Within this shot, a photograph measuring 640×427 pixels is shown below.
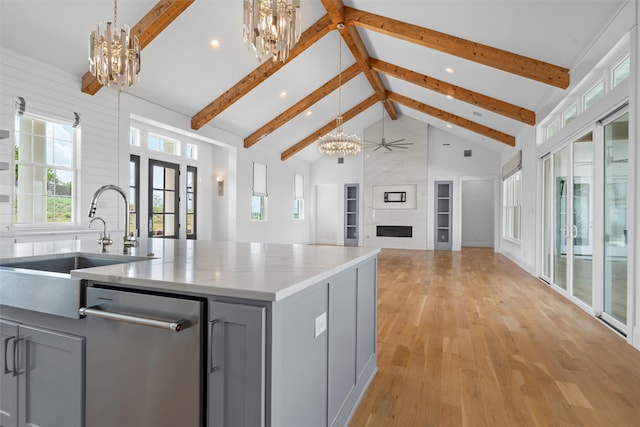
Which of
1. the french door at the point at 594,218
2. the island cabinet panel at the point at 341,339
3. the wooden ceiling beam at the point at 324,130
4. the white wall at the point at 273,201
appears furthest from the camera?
the wooden ceiling beam at the point at 324,130

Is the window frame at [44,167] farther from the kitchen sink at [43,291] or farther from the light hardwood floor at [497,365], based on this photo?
the light hardwood floor at [497,365]

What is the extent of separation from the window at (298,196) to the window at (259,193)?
6.06 ft

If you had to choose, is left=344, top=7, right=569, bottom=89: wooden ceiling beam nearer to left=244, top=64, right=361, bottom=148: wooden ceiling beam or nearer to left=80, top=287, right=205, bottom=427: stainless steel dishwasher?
left=244, top=64, right=361, bottom=148: wooden ceiling beam

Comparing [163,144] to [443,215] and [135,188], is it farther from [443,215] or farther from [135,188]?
[443,215]

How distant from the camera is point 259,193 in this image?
9.97 meters

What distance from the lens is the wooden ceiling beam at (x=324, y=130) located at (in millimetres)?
9992

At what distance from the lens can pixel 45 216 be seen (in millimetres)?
4820

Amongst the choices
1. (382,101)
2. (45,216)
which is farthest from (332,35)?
(45,216)

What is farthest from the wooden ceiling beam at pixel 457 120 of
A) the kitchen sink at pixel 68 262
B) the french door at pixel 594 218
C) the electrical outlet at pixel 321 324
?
the kitchen sink at pixel 68 262

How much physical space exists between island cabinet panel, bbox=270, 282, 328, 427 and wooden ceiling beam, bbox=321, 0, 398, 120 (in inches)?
197

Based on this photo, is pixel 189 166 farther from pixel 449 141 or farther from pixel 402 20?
pixel 449 141

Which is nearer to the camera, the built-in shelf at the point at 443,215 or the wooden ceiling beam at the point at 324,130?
the wooden ceiling beam at the point at 324,130

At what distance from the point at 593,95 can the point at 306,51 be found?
4.56m

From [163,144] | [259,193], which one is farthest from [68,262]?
[259,193]
